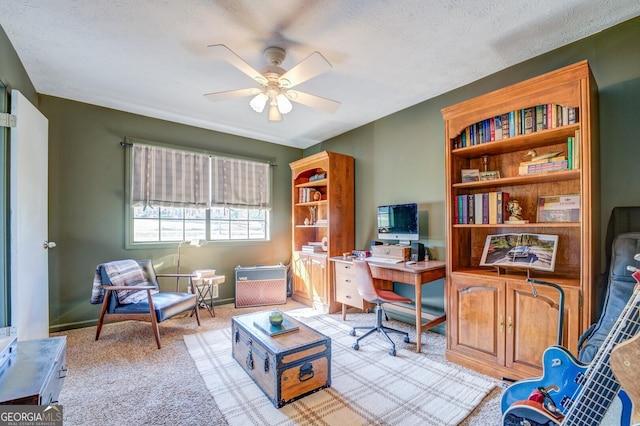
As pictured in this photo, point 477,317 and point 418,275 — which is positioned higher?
point 418,275

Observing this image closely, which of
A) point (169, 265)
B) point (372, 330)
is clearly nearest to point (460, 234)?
point (372, 330)

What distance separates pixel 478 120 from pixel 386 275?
172 centimetres

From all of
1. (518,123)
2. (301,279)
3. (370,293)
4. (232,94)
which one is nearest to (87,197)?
(232,94)

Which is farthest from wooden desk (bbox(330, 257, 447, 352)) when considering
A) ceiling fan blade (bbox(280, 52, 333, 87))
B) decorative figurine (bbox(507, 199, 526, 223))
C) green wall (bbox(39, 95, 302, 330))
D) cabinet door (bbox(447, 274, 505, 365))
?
green wall (bbox(39, 95, 302, 330))

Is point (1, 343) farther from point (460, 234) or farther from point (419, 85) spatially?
point (419, 85)

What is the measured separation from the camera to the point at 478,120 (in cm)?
238

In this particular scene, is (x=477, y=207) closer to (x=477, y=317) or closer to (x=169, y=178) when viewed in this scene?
(x=477, y=317)

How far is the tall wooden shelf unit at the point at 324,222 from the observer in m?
3.96

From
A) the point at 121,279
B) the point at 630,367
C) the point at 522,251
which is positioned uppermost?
Result: the point at 522,251

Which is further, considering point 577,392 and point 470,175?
point 470,175

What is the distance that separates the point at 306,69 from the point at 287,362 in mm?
2005

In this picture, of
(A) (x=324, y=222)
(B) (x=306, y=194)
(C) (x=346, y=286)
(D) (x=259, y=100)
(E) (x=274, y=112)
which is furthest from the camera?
(B) (x=306, y=194)

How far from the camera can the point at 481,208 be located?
249 centimetres

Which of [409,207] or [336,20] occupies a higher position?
[336,20]
